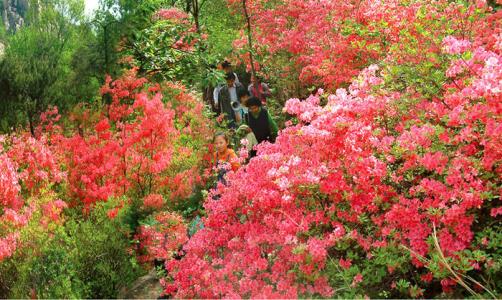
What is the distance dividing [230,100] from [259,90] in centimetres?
156

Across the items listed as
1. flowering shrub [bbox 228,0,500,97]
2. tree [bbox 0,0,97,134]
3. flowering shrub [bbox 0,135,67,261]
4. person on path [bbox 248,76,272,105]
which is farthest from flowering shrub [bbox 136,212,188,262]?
person on path [bbox 248,76,272,105]

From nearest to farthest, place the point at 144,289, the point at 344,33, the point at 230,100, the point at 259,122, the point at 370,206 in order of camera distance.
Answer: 1. the point at 370,206
2. the point at 144,289
3. the point at 259,122
4. the point at 344,33
5. the point at 230,100

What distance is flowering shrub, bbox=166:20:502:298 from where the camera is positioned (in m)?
3.48

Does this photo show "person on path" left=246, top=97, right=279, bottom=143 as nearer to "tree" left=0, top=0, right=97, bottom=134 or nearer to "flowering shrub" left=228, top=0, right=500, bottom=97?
"flowering shrub" left=228, top=0, right=500, bottom=97

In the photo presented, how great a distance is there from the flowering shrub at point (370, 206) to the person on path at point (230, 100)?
503 centimetres

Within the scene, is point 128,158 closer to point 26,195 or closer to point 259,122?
point 26,195

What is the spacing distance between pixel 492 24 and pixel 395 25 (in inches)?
63.8

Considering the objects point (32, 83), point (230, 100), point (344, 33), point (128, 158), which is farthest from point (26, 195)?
point (344, 33)

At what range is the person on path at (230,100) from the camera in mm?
9688

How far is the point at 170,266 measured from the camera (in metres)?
4.29

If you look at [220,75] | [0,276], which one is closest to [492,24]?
[220,75]

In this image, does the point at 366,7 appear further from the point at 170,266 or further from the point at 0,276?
the point at 0,276

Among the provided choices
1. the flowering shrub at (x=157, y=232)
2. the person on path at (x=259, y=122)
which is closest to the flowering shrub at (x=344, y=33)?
the person on path at (x=259, y=122)

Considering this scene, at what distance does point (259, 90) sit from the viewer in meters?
11.4
